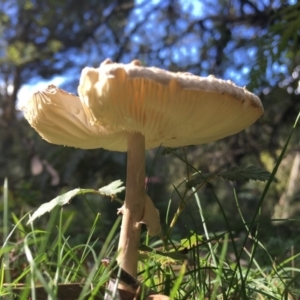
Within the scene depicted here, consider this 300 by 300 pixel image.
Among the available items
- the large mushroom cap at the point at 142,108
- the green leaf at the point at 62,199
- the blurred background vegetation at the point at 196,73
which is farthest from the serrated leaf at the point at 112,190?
the blurred background vegetation at the point at 196,73

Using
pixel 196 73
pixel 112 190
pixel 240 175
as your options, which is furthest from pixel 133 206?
pixel 196 73

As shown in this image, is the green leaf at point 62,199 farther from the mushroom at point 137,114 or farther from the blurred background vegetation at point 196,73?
the blurred background vegetation at point 196,73

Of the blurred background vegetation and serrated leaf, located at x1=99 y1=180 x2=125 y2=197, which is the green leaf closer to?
serrated leaf, located at x1=99 y1=180 x2=125 y2=197

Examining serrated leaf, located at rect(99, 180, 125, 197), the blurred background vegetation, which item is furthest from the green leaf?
the blurred background vegetation

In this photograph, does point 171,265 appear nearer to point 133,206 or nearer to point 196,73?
point 133,206

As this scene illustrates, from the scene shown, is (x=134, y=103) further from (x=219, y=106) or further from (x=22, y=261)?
(x=22, y=261)

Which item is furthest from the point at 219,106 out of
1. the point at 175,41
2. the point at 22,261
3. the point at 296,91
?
the point at 175,41
